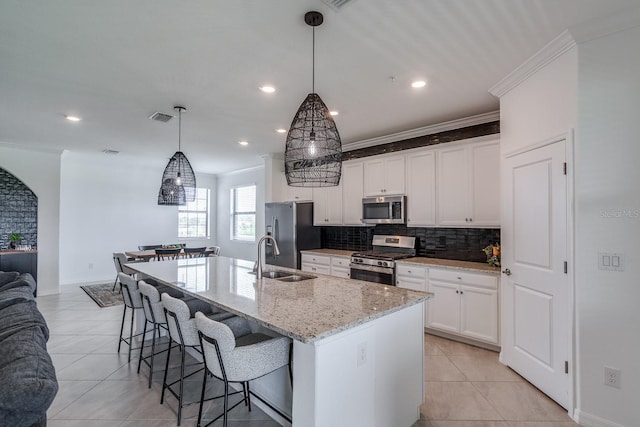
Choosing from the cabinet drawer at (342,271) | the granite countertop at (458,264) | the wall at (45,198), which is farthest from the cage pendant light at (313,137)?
the wall at (45,198)

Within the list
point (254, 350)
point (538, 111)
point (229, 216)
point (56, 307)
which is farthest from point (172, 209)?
point (538, 111)

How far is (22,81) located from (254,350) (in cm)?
324

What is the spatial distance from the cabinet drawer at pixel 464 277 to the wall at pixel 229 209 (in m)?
4.55

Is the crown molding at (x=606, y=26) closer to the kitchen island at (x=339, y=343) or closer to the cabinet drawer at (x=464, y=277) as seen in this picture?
the kitchen island at (x=339, y=343)

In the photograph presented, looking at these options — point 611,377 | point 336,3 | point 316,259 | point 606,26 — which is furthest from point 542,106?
point 316,259

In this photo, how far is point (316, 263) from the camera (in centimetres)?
516

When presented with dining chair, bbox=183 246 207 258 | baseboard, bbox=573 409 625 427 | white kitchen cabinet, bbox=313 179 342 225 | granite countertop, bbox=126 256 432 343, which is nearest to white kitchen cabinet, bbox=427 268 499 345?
baseboard, bbox=573 409 625 427

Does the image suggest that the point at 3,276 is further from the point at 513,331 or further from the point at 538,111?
the point at 538,111

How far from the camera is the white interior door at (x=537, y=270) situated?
2.36 meters

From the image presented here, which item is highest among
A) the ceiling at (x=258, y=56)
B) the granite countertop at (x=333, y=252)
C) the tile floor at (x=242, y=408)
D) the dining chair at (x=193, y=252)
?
the ceiling at (x=258, y=56)

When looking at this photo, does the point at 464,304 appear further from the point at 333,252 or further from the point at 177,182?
the point at 177,182

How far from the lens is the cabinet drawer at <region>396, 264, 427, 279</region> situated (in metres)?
3.81

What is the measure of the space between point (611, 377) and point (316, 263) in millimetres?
3652

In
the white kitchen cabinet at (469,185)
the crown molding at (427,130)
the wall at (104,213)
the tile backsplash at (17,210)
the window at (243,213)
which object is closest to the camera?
the white kitchen cabinet at (469,185)
